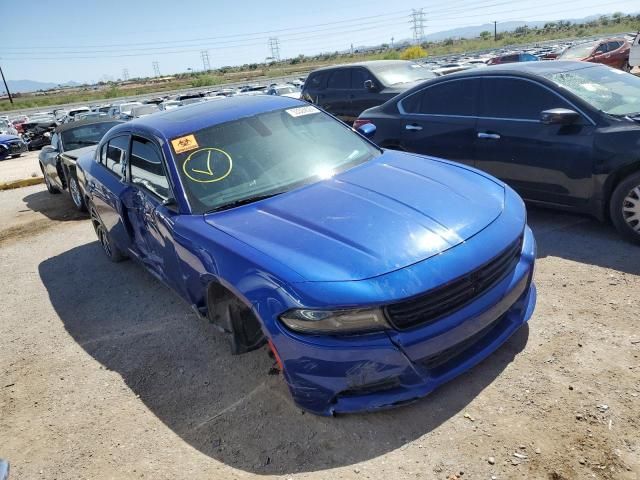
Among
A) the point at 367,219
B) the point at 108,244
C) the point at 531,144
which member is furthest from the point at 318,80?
the point at 367,219

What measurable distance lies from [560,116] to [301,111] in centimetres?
227

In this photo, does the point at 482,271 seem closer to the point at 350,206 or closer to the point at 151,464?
the point at 350,206

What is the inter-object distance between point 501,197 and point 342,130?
1537 millimetres

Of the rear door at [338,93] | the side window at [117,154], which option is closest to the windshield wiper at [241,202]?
the side window at [117,154]

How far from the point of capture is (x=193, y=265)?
123 inches

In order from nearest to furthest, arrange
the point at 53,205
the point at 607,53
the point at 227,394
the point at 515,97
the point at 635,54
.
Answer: the point at 227,394
the point at 515,97
the point at 53,205
the point at 635,54
the point at 607,53

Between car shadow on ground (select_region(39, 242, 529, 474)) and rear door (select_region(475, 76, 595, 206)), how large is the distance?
1.94m

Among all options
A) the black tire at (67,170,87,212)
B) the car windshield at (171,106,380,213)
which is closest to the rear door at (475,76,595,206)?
the car windshield at (171,106,380,213)

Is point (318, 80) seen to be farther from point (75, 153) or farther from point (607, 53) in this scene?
point (607, 53)

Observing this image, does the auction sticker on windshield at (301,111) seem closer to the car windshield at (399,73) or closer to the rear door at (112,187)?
the rear door at (112,187)

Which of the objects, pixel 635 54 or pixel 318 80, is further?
pixel 635 54

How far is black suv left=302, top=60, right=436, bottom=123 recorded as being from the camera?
10086 mm

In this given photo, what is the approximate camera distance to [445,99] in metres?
5.62

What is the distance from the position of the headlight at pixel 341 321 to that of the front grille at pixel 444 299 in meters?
0.07
